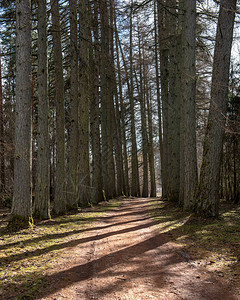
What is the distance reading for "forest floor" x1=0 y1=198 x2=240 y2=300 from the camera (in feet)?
11.8

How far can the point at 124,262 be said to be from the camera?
4785 millimetres

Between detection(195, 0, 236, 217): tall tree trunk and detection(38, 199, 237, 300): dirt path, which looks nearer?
detection(38, 199, 237, 300): dirt path

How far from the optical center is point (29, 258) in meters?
5.10

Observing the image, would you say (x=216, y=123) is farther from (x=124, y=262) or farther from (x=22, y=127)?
(x=22, y=127)

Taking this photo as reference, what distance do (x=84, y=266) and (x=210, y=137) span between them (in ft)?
17.6

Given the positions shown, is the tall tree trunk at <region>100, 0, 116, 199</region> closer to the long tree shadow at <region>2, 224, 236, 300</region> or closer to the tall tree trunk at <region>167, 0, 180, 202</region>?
the tall tree trunk at <region>167, 0, 180, 202</region>

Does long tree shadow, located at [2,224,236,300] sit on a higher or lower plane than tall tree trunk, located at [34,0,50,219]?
lower

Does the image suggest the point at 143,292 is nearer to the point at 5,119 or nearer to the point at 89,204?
the point at 89,204

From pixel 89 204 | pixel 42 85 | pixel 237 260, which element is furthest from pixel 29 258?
pixel 89 204

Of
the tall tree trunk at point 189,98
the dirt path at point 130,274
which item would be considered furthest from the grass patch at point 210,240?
the tall tree trunk at point 189,98

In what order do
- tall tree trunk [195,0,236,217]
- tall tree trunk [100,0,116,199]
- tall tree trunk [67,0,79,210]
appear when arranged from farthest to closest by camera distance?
tall tree trunk [100,0,116,199]
tall tree trunk [67,0,79,210]
tall tree trunk [195,0,236,217]

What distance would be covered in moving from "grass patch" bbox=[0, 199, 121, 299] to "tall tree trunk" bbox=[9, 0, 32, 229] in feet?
1.80

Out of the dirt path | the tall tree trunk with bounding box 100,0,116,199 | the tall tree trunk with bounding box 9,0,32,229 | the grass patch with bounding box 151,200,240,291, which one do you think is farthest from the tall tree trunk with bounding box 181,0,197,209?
the tall tree trunk with bounding box 100,0,116,199

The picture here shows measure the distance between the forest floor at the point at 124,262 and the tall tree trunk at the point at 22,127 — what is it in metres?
0.62
